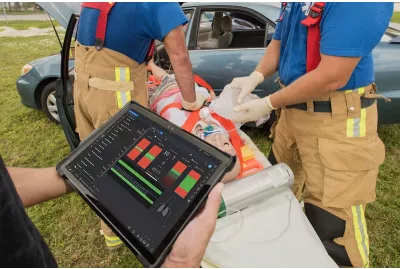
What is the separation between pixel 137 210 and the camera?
963 mm

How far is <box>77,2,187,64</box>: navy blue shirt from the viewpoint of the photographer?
6.01 feet

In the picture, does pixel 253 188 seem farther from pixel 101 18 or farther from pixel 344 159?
pixel 101 18

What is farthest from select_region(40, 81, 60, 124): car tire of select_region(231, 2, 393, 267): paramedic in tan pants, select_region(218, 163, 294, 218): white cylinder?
select_region(218, 163, 294, 218): white cylinder

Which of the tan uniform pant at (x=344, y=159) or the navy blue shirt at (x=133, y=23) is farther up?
the navy blue shirt at (x=133, y=23)

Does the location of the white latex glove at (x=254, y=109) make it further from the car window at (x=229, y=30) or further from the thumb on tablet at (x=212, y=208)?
the car window at (x=229, y=30)

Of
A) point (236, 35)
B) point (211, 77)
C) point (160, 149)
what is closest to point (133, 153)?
point (160, 149)

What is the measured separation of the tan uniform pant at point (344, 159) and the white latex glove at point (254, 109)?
0.14 meters

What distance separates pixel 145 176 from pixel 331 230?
105 cm

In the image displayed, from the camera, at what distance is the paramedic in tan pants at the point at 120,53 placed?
1.85 meters

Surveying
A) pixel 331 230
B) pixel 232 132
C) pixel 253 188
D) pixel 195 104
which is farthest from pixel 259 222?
pixel 195 104

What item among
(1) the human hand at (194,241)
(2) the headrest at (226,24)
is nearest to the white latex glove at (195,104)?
(1) the human hand at (194,241)

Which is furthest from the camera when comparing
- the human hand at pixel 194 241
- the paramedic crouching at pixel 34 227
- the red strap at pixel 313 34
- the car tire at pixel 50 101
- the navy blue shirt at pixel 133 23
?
the car tire at pixel 50 101

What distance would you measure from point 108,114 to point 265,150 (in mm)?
1914

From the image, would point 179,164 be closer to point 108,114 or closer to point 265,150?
point 108,114
